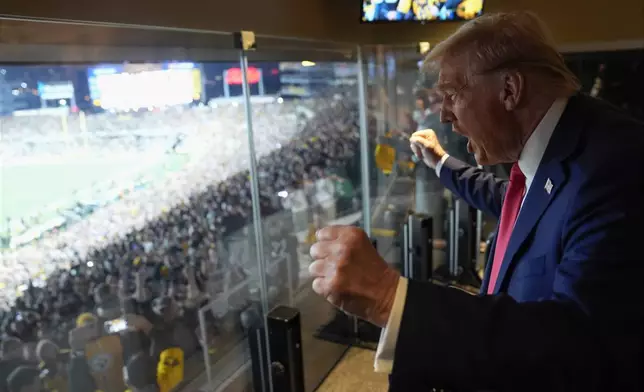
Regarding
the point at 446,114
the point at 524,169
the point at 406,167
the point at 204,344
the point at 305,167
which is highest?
the point at 446,114

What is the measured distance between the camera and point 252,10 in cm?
253

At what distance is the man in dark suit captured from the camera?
2.47 ft

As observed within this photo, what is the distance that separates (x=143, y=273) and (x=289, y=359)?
2.14ft

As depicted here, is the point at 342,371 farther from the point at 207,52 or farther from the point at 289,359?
the point at 207,52

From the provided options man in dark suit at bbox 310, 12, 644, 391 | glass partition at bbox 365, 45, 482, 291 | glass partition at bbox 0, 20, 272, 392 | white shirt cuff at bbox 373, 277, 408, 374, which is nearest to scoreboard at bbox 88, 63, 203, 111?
glass partition at bbox 0, 20, 272, 392

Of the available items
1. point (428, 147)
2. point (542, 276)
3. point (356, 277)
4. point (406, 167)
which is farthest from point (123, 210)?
point (406, 167)

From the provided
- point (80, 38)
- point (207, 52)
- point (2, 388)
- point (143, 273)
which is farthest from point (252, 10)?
point (2, 388)

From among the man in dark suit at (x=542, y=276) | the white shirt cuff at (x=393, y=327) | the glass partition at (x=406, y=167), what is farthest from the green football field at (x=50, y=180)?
the glass partition at (x=406, y=167)

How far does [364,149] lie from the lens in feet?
11.1

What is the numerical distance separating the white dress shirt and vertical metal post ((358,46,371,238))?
7.34 ft

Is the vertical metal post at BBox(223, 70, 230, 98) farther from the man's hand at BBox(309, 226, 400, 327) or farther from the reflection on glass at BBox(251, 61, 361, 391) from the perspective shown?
the man's hand at BBox(309, 226, 400, 327)

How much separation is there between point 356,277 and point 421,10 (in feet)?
11.2

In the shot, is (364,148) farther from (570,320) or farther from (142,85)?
(570,320)

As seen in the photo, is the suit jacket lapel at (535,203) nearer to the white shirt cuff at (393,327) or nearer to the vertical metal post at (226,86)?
the white shirt cuff at (393,327)
